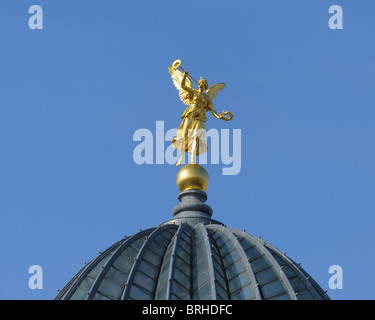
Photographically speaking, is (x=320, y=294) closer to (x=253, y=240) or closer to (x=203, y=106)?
(x=253, y=240)

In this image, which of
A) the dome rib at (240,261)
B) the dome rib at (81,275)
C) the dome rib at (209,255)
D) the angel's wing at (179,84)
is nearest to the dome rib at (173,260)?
the dome rib at (209,255)

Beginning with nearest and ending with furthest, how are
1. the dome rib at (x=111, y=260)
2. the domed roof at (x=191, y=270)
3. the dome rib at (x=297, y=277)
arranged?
the domed roof at (x=191, y=270) → the dome rib at (x=111, y=260) → the dome rib at (x=297, y=277)

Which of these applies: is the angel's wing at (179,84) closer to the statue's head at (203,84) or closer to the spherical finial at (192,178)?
the statue's head at (203,84)

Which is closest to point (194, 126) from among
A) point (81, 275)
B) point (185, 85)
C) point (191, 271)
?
point (185, 85)

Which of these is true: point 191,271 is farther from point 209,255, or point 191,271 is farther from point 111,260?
point 111,260

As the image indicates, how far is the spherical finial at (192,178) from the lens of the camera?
60.8 meters

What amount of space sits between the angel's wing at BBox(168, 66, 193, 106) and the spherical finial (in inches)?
166

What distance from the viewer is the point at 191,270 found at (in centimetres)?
5197

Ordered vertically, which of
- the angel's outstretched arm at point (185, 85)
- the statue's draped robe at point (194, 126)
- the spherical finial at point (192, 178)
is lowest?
the spherical finial at point (192, 178)

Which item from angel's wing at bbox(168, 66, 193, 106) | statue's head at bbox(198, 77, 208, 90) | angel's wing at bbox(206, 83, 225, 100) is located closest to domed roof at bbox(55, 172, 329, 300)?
angel's wing at bbox(168, 66, 193, 106)

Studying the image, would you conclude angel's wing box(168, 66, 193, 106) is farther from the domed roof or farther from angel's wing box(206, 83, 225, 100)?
the domed roof

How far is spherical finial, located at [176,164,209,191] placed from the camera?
60.8 meters

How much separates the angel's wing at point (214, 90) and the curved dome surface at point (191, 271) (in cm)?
1000

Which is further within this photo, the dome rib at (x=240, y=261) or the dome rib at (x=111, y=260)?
the dome rib at (x=111, y=260)
